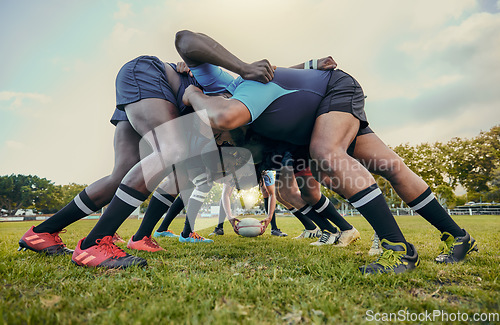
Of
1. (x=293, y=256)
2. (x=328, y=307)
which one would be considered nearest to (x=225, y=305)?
(x=328, y=307)

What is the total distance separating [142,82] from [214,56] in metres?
0.99

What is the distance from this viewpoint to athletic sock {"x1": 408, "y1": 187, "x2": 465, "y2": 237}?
9.89 ft

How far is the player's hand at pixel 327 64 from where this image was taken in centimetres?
312

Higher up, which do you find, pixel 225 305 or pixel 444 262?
pixel 225 305

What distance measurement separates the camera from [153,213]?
157 inches

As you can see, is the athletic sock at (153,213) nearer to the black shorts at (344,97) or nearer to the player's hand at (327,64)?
the black shorts at (344,97)

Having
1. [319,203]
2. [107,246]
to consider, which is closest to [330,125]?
[107,246]

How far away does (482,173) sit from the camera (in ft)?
119

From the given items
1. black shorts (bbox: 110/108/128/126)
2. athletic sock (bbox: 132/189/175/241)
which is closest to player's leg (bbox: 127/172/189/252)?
athletic sock (bbox: 132/189/175/241)

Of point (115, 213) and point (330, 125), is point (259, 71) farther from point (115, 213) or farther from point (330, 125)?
point (115, 213)

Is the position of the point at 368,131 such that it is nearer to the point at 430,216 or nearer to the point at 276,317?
the point at 430,216

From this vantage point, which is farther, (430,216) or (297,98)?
(430,216)

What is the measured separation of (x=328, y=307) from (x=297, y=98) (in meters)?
1.92

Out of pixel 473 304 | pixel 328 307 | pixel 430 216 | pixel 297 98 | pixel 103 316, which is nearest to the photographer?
pixel 103 316
